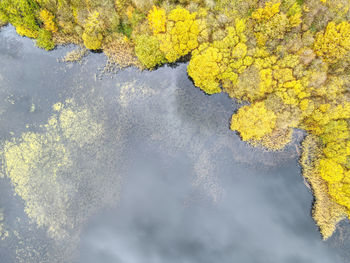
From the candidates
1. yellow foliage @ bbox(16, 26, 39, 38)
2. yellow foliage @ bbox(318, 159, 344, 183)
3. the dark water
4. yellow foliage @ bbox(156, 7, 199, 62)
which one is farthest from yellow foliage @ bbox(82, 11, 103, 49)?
yellow foliage @ bbox(318, 159, 344, 183)

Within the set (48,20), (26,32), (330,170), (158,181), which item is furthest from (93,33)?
(330,170)

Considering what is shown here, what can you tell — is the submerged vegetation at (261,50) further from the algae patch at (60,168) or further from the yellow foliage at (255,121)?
the algae patch at (60,168)

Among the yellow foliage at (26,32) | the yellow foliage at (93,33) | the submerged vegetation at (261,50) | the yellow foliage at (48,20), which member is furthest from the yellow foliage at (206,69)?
the yellow foliage at (26,32)

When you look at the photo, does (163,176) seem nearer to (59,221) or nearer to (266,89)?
(59,221)

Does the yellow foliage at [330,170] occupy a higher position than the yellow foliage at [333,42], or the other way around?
the yellow foliage at [333,42]

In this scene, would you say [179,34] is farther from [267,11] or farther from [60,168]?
[60,168]

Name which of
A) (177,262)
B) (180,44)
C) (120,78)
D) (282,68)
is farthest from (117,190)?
(282,68)
